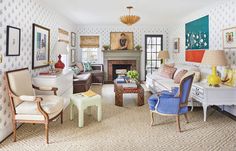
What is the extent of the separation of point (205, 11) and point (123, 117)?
12.2 ft

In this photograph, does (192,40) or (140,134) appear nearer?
(140,134)

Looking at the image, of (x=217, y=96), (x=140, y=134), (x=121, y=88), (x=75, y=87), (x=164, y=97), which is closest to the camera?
(x=140, y=134)

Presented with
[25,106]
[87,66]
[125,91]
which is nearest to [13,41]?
[25,106]

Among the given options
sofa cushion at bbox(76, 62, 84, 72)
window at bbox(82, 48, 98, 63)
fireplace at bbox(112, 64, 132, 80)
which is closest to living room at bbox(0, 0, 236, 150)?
sofa cushion at bbox(76, 62, 84, 72)

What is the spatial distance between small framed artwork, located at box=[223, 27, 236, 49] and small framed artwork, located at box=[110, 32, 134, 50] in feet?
16.4

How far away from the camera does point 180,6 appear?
5.63 m

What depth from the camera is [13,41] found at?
3408mm

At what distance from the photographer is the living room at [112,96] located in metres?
3.09

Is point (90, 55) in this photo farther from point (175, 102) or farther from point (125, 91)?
point (175, 102)

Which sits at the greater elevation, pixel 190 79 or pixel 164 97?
pixel 190 79

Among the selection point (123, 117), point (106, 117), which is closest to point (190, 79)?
point (123, 117)

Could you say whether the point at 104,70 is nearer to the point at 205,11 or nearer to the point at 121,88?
the point at 121,88

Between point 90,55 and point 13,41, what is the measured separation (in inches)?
241

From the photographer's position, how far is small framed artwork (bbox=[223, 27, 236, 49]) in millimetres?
4440
